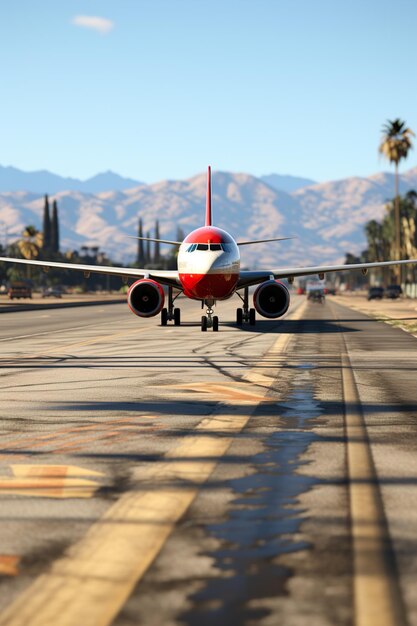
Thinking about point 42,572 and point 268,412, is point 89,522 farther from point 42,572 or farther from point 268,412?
point 268,412

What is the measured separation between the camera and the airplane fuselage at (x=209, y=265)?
1257 inches

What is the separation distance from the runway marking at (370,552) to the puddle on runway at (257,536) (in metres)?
0.40

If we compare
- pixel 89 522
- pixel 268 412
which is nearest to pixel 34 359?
pixel 268 412

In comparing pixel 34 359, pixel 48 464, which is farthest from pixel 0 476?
pixel 34 359

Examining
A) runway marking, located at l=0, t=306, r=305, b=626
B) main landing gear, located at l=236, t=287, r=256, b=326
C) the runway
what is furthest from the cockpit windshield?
runway marking, located at l=0, t=306, r=305, b=626

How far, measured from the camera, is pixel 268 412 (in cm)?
1277

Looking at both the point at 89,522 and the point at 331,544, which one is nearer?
the point at 331,544

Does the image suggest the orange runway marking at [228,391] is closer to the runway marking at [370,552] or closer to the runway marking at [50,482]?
the runway marking at [370,552]

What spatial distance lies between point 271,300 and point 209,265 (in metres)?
4.07

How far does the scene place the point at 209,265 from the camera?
104ft

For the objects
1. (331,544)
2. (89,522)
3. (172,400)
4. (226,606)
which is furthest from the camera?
(172,400)

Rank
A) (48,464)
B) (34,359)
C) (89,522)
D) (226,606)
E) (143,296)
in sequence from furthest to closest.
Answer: (143,296) < (34,359) < (48,464) < (89,522) < (226,606)

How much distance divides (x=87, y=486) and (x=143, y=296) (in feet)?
89.9

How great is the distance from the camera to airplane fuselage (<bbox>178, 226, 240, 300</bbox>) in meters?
31.9
